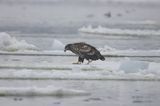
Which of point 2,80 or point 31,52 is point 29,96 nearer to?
point 2,80

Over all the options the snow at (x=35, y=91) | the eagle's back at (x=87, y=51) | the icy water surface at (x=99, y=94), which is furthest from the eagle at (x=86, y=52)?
→ the snow at (x=35, y=91)

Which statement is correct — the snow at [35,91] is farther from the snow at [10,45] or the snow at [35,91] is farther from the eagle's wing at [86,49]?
the snow at [10,45]

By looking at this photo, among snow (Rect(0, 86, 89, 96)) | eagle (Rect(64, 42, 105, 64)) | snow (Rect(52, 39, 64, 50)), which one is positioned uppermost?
eagle (Rect(64, 42, 105, 64))

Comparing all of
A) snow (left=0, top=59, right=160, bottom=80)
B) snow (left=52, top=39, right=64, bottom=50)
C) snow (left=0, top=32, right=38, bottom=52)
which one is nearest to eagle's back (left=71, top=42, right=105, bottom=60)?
snow (left=0, top=59, right=160, bottom=80)

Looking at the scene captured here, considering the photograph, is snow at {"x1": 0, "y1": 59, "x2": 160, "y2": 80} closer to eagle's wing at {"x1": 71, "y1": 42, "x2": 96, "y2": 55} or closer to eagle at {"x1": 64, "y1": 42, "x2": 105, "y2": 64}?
eagle at {"x1": 64, "y1": 42, "x2": 105, "y2": 64}

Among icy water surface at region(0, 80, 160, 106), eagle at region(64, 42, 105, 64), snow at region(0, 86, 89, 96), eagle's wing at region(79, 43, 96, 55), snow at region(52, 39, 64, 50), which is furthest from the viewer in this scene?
snow at region(52, 39, 64, 50)

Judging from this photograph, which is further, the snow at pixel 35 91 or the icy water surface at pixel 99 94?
the snow at pixel 35 91

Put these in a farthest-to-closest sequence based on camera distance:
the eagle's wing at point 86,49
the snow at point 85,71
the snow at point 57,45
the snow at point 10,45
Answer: the snow at point 57,45 → the snow at point 10,45 → the eagle's wing at point 86,49 → the snow at point 85,71

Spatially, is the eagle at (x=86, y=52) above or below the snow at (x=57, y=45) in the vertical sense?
above

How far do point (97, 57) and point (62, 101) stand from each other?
5161 mm

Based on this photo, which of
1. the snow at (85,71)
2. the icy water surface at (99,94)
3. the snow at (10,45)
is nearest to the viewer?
the icy water surface at (99,94)

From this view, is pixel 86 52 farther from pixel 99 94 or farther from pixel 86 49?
pixel 99 94

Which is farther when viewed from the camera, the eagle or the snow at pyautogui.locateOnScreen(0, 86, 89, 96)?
the eagle

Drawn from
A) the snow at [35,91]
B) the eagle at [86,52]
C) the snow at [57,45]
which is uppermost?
the eagle at [86,52]
